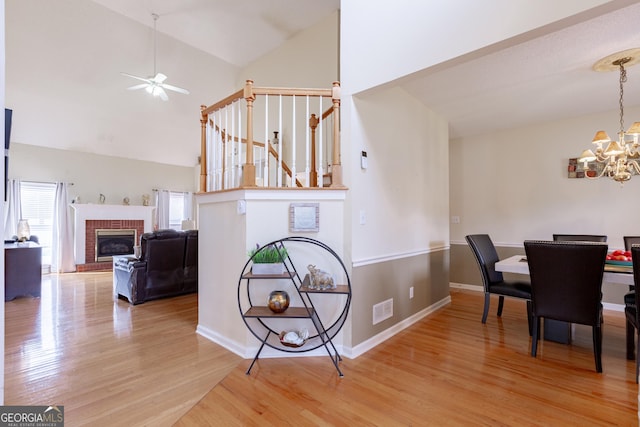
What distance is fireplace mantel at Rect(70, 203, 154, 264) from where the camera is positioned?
7297 millimetres

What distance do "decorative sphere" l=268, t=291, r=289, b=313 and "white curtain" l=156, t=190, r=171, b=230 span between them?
7.24 m

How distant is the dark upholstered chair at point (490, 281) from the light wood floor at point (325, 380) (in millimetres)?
372

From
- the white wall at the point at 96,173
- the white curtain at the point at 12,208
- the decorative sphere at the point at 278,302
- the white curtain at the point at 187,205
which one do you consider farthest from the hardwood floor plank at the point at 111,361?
the white curtain at the point at 187,205

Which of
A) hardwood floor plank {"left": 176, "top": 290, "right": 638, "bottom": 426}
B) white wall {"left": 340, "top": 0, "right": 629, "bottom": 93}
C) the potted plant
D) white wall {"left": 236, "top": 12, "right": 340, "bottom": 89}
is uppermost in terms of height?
white wall {"left": 236, "top": 12, "right": 340, "bottom": 89}

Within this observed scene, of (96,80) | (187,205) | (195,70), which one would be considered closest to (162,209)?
(187,205)

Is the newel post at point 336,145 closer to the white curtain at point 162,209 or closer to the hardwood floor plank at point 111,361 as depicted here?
the hardwood floor plank at point 111,361

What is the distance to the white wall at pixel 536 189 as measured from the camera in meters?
4.11

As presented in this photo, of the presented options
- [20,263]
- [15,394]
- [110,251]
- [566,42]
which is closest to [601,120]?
[566,42]

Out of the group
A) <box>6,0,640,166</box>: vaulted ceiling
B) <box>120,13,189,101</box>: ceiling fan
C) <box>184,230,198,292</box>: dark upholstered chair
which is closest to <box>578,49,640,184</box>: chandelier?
<box>6,0,640,166</box>: vaulted ceiling

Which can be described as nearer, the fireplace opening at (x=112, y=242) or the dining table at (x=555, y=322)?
the dining table at (x=555, y=322)

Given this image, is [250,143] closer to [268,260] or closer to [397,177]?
[268,260]

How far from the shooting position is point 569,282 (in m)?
2.51

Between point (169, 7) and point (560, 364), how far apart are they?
274 inches

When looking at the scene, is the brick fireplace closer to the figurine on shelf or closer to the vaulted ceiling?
the vaulted ceiling
